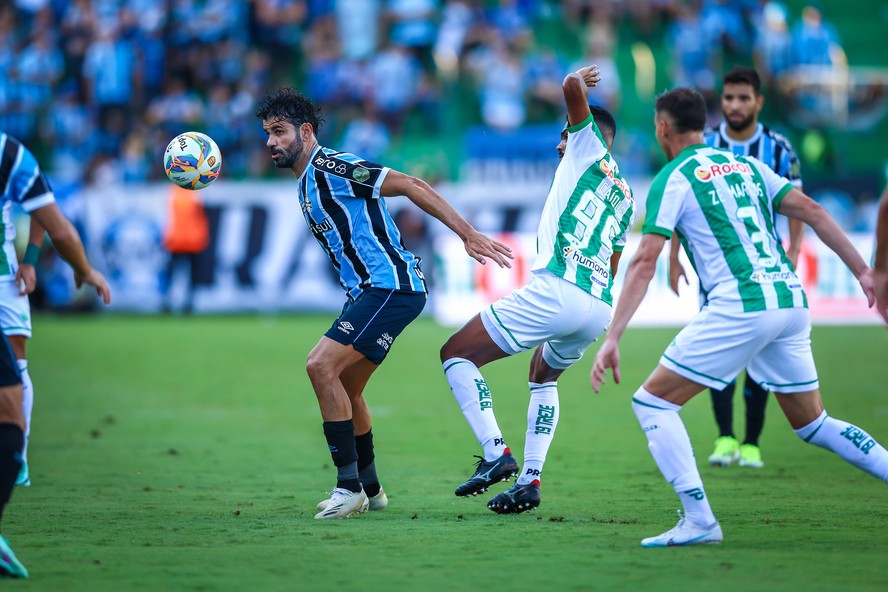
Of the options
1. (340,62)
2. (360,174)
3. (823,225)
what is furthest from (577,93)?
(340,62)

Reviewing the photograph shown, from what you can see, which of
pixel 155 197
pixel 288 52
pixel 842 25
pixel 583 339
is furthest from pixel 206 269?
pixel 583 339

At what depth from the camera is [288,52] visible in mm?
25969

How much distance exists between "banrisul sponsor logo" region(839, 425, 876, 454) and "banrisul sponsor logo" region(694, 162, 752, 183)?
1.45 meters

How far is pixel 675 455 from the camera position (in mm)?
5922

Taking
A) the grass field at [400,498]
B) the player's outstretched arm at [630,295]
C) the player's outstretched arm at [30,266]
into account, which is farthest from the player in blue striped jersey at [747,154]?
the player's outstretched arm at [30,266]

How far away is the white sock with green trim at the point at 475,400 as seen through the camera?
6965 mm

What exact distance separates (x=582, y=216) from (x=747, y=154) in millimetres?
2698

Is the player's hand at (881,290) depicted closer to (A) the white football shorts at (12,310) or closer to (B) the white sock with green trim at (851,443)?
(B) the white sock with green trim at (851,443)

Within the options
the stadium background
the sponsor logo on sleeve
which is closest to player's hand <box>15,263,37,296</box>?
the sponsor logo on sleeve

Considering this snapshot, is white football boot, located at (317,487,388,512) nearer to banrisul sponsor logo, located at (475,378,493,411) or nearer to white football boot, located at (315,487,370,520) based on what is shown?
white football boot, located at (315,487,370,520)

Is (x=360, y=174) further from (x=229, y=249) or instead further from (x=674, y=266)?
(x=229, y=249)

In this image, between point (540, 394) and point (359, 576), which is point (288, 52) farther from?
point (359, 576)

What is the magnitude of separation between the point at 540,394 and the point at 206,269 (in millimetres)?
16220

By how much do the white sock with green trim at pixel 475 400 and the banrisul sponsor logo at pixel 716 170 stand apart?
182 centimetres
